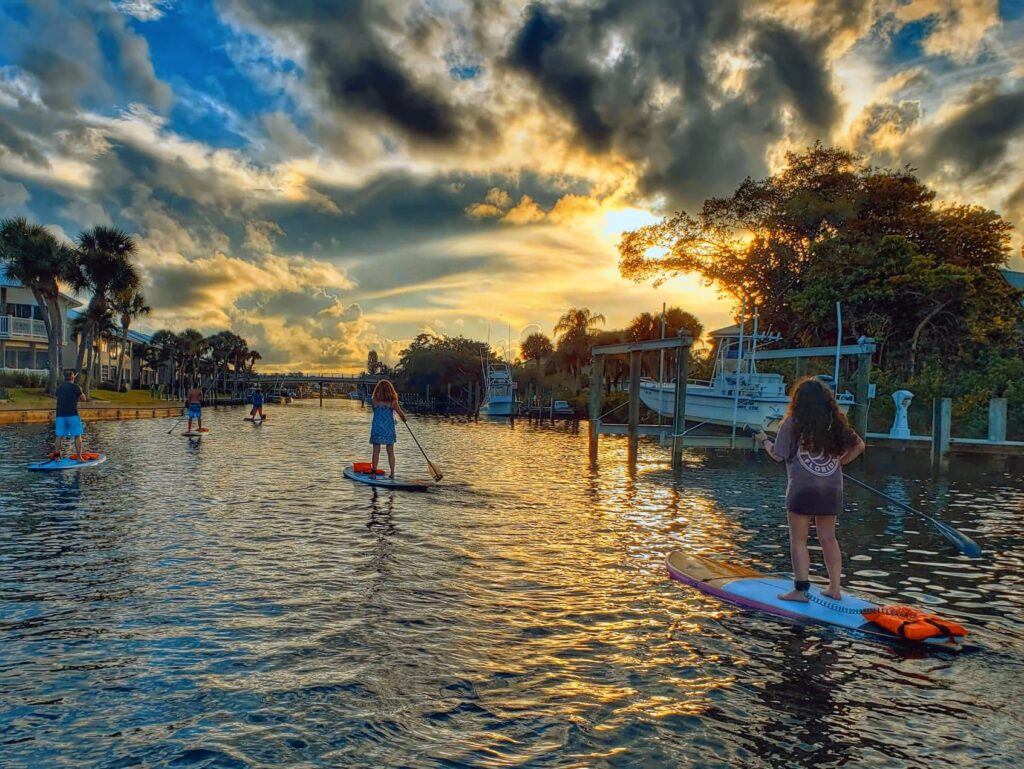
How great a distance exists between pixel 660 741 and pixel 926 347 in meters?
40.9

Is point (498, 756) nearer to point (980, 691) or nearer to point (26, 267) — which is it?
point (980, 691)

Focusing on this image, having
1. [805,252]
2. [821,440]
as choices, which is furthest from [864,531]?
[805,252]

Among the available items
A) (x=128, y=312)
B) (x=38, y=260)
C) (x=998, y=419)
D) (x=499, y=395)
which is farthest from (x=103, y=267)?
(x=998, y=419)

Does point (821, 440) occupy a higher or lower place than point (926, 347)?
lower

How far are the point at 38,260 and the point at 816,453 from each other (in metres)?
54.9

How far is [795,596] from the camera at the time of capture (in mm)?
7770

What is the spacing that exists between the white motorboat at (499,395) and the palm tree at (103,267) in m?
35.9

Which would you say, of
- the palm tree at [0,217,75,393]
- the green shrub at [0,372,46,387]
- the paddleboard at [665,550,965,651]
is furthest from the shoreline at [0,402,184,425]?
the paddleboard at [665,550,965,651]

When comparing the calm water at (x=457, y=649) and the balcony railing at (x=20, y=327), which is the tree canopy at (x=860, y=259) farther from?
the balcony railing at (x=20, y=327)

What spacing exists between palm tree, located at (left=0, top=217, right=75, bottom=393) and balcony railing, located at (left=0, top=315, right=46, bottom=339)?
10.1 meters

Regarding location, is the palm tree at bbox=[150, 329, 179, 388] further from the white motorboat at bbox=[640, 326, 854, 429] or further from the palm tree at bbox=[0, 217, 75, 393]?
the white motorboat at bbox=[640, 326, 854, 429]

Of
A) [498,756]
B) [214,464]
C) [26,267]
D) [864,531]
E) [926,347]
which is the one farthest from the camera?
[26,267]

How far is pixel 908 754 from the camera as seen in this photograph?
4.74 meters

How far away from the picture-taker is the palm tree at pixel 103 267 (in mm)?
54781
